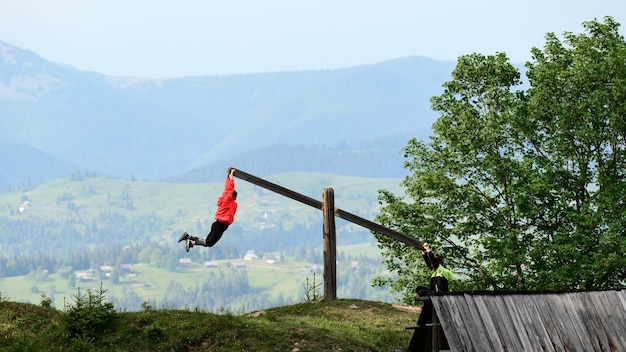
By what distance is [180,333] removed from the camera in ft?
86.6

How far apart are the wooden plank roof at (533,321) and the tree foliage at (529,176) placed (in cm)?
1951

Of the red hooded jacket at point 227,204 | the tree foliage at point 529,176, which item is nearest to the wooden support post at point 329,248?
the red hooded jacket at point 227,204

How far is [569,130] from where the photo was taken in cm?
4722

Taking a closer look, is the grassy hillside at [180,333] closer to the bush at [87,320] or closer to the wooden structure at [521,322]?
the bush at [87,320]

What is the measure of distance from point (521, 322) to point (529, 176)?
2570cm

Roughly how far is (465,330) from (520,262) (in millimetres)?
26150

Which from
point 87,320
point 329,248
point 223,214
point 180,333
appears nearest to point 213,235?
point 223,214

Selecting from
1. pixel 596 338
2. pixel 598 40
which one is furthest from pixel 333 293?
pixel 598 40

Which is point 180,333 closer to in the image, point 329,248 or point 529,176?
point 329,248

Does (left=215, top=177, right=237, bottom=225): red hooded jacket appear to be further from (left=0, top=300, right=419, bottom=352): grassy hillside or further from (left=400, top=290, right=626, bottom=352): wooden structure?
(left=400, top=290, right=626, bottom=352): wooden structure

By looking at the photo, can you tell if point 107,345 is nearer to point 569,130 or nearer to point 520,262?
point 520,262

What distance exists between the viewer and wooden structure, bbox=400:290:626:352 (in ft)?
64.6

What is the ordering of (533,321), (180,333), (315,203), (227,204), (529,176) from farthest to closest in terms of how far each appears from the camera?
(529,176) → (315,203) → (227,204) → (180,333) → (533,321)

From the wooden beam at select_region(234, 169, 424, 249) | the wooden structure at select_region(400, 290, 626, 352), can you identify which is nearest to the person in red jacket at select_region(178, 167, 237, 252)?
the wooden beam at select_region(234, 169, 424, 249)
